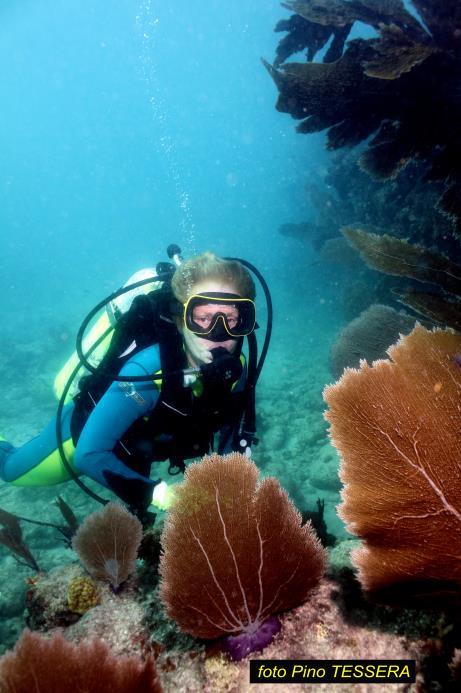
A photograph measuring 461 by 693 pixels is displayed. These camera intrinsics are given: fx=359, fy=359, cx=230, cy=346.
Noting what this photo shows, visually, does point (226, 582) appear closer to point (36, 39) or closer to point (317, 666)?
point (317, 666)

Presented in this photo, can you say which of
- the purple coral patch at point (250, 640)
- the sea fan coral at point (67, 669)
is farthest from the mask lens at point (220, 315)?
the sea fan coral at point (67, 669)

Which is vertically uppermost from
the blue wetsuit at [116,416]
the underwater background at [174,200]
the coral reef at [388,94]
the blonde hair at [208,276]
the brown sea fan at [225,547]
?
the underwater background at [174,200]

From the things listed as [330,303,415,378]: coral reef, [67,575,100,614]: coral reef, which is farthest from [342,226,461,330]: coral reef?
[330,303,415,378]: coral reef

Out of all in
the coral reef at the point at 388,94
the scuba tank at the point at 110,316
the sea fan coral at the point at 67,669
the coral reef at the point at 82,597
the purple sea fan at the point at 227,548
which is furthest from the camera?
the scuba tank at the point at 110,316

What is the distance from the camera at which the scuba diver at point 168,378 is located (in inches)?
139

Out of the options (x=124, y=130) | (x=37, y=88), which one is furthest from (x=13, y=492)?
(x=124, y=130)

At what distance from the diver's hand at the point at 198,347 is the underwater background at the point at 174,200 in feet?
6.58

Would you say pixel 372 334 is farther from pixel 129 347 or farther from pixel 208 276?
pixel 129 347

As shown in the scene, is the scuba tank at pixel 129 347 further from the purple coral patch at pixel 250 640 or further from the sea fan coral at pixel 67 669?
the sea fan coral at pixel 67 669

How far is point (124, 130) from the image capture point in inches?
6260

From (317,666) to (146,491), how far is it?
2.40m

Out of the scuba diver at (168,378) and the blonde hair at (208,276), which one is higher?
the blonde hair at (208,276)

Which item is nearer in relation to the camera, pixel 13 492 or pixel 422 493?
pixel 422 493

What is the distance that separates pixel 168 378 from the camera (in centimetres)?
354
